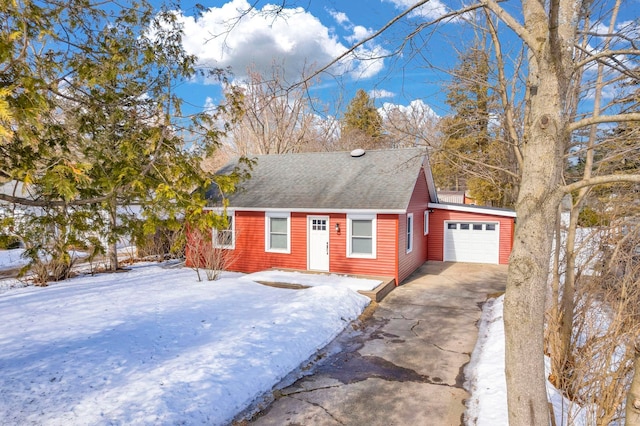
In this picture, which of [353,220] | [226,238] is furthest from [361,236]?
[226,238]

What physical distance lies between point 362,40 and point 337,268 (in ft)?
33.5

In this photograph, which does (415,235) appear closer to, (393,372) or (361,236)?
(361,236)

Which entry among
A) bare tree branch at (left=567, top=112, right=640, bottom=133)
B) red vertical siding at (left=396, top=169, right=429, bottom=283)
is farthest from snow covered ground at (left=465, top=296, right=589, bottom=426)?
red vertical siding at (left=396, top=169, right=429, bottom=283)

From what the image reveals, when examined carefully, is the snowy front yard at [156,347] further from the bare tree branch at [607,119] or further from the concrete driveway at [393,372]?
the bare tree branch at [607,119]

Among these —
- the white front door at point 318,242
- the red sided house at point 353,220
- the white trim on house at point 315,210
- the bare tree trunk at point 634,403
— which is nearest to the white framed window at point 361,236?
the red sided house at point 353,220

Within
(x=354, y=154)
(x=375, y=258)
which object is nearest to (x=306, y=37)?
(x=375, y=258)

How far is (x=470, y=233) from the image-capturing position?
1655 cm

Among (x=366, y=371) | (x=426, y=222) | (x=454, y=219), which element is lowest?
(x=366, y=371)

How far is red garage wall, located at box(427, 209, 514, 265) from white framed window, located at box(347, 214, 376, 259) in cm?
579

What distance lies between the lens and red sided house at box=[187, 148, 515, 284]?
12.4m

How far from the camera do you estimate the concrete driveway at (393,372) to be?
481cm

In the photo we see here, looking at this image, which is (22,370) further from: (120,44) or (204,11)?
(204,11)

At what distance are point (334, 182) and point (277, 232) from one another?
292 cm

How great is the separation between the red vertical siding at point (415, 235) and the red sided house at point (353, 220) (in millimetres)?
36
